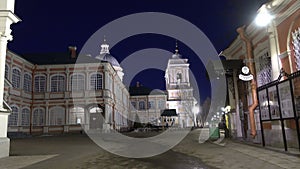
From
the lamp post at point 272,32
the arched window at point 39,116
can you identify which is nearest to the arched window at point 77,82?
the arched window at point 39,116

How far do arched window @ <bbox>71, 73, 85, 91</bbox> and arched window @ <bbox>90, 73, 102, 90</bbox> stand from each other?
1.18 m

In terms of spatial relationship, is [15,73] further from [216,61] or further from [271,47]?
[271,47]

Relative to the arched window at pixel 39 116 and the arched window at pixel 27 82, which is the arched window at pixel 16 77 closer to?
the arched window at pixel 27 82

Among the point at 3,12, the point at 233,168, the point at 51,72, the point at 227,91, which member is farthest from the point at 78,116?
the point at 233,168

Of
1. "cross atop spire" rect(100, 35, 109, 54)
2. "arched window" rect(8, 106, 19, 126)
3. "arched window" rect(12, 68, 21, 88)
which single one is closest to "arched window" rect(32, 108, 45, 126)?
"arched window" rect(8, 106, 19, 126)

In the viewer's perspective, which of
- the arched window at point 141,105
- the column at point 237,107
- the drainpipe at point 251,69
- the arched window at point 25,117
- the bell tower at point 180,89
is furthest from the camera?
the bell tower at point 180,89

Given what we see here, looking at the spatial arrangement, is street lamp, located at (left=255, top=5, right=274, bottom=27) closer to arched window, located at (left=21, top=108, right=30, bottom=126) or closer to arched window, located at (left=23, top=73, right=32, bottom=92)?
arched window, located at (left=21, top=108, right=30, bottom=126)

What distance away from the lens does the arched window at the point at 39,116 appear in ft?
98.2

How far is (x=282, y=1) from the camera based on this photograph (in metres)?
9.34

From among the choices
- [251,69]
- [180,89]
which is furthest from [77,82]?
[180,89]

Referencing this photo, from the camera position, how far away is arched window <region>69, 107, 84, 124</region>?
98.7 feet

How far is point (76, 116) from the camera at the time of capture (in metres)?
30.3

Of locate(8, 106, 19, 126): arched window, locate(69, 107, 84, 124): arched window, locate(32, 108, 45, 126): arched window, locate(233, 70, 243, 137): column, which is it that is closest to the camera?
locate(233, 70, 243, 137): column

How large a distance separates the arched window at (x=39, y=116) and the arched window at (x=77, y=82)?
4.60m
